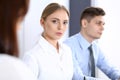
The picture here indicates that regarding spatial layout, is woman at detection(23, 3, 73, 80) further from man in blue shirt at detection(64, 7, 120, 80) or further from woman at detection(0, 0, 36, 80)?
woman at detection(0, 0, 36, 80)

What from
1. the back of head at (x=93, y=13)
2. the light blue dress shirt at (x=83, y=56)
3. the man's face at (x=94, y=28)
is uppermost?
the back of head at (x=93, y=13)

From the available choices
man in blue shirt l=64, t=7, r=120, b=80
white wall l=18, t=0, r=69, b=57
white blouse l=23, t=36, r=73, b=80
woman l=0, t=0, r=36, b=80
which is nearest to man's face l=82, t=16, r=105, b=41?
man in blue shirt l=64, t=7, r=120, b=80

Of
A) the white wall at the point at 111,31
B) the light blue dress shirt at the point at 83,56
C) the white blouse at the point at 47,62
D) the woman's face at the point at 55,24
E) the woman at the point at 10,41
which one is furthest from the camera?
the white wall at the point at 111,31

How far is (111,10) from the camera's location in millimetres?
2383

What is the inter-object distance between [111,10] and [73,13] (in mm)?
370

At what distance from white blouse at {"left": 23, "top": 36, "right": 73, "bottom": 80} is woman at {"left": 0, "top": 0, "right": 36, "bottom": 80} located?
33.5 inches

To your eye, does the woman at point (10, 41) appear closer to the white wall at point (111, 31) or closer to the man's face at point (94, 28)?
the man's face at point (94, 28)

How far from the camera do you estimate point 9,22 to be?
0.45m

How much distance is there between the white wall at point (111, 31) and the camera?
7.79 feet

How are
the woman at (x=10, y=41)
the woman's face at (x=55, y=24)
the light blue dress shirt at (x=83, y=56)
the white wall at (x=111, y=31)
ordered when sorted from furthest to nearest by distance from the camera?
1. the white wall at (x=111, y=31)
2. the light blue dress shirt at (x=83, y=56)
3. the woman's face at (x=55, y=24)
4. the woman at (x=10, y=41)

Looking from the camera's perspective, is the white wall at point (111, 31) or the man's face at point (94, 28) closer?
the man's face at point (94, 28)

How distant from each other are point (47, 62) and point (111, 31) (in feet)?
3.83

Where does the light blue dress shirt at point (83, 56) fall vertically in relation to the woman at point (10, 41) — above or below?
below

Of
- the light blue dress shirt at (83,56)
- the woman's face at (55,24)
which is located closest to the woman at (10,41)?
the woman's face at (55,24)
